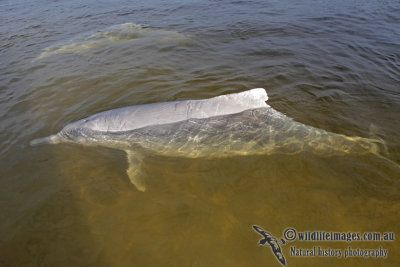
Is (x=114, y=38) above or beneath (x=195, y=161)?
above

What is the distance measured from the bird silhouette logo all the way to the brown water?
7cm

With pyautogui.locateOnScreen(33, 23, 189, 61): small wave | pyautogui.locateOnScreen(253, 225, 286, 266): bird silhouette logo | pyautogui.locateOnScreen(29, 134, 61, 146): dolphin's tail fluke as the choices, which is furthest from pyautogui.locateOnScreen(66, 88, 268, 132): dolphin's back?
pyautogui.locateOnScreen(33, 23, 189, 61): small wave

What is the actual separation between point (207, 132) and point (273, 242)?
8.25ft

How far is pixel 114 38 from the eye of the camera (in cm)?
1169

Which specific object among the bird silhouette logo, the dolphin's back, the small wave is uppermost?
the small wave

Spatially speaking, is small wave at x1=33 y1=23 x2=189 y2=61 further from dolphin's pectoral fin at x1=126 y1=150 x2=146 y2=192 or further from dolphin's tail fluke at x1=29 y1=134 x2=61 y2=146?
dolphin's pectoral fin at x1=126 y1=150 x2=146 y2=192

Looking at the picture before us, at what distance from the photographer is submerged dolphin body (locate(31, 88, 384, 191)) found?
467cm

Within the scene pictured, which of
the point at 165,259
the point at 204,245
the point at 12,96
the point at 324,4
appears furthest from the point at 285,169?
the point at 324,4

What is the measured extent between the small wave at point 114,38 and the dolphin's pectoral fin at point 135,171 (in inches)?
280

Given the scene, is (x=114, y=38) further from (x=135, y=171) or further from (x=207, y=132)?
(x=135, y=171)

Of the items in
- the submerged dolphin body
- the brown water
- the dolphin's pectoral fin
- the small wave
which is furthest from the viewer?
the small wave

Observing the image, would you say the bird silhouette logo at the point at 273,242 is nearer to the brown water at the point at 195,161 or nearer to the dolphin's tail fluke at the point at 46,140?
the brown water at the point at 195,161

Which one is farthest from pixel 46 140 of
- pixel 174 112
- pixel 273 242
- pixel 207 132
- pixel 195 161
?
pixel 273 242

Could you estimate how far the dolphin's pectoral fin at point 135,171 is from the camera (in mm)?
4113
